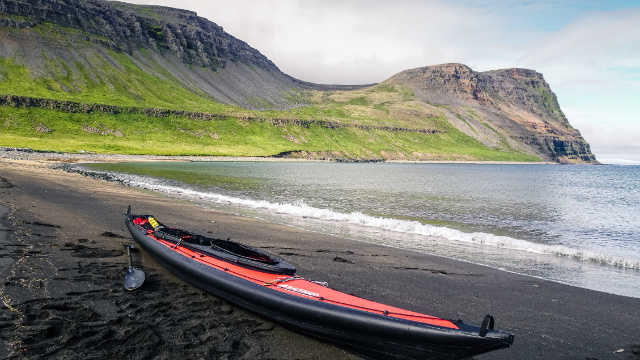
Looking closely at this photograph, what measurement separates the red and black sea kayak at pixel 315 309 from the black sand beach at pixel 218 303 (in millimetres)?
375

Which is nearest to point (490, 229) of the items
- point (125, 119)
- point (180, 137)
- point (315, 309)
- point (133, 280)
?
point (315, 309)

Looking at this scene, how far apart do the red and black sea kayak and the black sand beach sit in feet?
1.23

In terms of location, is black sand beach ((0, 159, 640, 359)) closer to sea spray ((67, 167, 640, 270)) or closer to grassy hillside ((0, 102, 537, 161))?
sea spray ((67, 167, 640, 270))

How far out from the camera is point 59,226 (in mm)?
12547

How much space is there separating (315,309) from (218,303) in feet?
8.69

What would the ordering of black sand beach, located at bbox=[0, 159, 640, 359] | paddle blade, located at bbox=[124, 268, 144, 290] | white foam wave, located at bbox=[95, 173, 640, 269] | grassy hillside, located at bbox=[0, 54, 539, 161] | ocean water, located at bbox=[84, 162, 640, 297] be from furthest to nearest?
grassy hillside, located at bbox=[0, 54, 539, 161]
white foam wave, located at bbox=[95, 173, 640, 269]
ocean water, located at bbox=[84, 162, 640, 297]
paddle blade, located at bbox=[124, 268, 144, 290]
black sand beach, located at bbox=[0, 159, 640, 359]

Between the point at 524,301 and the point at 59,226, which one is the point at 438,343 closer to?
the point at 524,301

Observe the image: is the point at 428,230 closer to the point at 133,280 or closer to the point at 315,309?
the point at 315,309

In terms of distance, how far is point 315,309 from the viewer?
6.05 m

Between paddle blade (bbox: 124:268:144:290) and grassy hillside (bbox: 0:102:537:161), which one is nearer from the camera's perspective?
paddle blade (bbox: 124:268:144:290)

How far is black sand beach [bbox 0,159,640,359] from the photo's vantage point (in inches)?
227

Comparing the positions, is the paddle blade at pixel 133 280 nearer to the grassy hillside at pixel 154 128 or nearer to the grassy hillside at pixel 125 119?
the grassy hillside at pixel 154 128

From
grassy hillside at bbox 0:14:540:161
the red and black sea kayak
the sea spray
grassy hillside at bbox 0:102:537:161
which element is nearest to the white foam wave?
the sea spray


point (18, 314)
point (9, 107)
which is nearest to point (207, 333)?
point (18, 314)
